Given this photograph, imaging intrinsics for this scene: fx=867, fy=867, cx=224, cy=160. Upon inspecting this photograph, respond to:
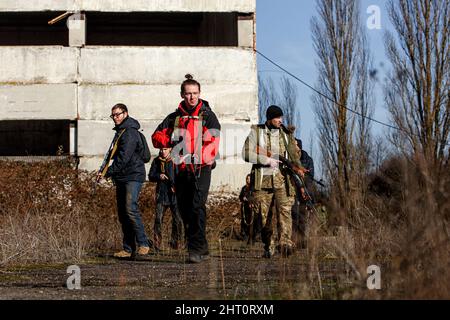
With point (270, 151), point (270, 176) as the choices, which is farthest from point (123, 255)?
point (270, 151)

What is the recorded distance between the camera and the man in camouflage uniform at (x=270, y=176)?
33.7 ft

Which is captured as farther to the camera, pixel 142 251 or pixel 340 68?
pixel 340 68

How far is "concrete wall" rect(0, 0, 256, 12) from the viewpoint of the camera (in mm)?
25141

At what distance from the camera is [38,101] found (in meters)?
Result: 25.1

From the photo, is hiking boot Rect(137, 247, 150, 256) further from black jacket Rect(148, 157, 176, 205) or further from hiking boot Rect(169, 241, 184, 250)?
black jacket Rect(148, 157, 176, 205)

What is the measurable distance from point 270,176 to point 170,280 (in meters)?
3.06

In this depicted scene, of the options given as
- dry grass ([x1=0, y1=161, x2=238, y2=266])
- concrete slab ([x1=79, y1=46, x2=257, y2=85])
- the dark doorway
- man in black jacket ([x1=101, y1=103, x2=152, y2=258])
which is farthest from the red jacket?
the dark doorway

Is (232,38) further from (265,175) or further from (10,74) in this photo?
(265,175)

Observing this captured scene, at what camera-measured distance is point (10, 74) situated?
24828 millimetres

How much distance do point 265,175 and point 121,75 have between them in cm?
1563

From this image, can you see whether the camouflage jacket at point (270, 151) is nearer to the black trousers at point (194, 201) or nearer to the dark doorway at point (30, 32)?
the black trousers at point (194, 201)

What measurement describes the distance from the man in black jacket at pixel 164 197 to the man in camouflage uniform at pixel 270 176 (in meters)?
2.07

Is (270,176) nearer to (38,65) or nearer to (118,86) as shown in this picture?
(118,86)

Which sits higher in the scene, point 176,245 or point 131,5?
point 131,5
